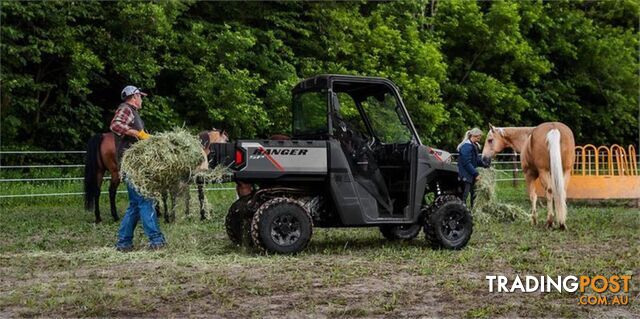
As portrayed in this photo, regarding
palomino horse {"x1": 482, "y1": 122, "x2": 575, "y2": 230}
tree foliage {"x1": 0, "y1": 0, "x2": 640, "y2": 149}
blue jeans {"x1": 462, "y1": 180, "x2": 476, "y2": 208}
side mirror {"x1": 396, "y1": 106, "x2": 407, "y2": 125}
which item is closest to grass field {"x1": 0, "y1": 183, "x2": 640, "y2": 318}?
palomino horse {"x1": 482, "y1": 122, "x2": 575, "y2": 230}

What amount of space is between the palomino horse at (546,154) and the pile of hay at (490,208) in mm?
547

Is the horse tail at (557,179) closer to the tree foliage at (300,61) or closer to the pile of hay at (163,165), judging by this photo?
the pile of hay at (163,165)

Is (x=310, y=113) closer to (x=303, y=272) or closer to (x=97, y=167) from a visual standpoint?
(x=303, y=272)

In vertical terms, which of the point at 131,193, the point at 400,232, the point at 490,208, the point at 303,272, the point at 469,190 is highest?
the point at 131,193

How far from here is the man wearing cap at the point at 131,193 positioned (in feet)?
30.0

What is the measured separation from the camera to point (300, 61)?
24000 millimetres

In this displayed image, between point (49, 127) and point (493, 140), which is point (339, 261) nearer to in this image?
point (493, 140)

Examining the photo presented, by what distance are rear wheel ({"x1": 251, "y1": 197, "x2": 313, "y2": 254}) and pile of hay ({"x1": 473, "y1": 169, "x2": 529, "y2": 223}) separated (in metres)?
5.38

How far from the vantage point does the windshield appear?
375 inches

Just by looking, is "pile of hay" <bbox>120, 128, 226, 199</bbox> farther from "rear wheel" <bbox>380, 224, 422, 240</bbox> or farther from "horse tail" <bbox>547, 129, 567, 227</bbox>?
"horse tail" <bbox>547, 129, 567, 227</bbox>

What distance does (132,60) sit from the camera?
19.9 meters

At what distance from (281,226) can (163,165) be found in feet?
4.80

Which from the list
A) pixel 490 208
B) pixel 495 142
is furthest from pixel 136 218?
pixel 495 142

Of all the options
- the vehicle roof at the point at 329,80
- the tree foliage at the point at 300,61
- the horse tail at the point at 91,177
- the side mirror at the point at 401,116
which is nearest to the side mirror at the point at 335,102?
the vehicle roof at the point at 329,80
